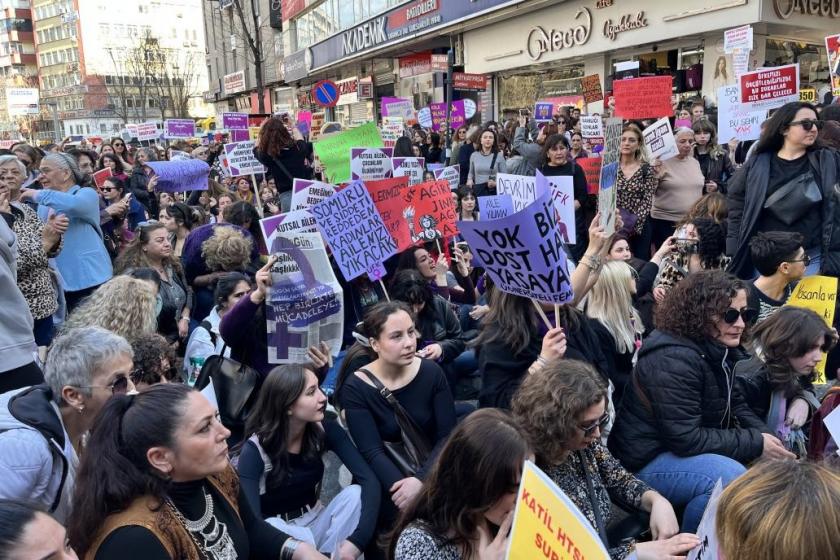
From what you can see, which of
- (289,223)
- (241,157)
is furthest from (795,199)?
(241,157)

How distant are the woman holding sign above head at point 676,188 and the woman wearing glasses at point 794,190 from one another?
1.66 m

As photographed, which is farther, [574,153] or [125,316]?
[574,153]

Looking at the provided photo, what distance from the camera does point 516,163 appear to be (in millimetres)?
8453

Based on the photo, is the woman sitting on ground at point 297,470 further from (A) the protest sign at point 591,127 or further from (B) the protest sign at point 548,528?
(A) the protest sign at point 591,127

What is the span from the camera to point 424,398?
3406 mm

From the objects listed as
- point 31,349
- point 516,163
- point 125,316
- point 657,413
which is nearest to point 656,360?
point 657,413

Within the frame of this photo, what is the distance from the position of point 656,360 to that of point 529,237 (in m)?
0.81

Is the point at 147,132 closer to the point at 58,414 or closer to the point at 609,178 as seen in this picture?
the point at 609,178

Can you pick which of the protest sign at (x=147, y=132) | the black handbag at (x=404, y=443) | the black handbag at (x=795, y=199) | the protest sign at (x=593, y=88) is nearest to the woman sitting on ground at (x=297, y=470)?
the black handbag at (x=404, y=443)

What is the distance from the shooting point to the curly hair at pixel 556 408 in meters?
2.53

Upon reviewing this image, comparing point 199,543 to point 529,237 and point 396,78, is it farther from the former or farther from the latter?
point 396,78

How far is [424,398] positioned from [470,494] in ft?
4.41

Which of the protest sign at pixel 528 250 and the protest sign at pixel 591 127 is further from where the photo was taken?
the protest sign at pixel 591 127

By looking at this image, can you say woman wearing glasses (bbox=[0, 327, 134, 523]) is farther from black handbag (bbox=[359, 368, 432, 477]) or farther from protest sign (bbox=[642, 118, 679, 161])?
protest sign (bbox=[642, 118, 679, 161])
